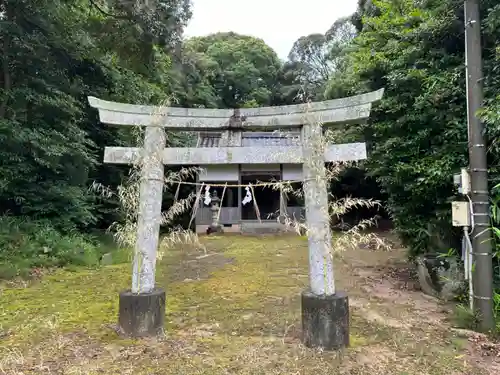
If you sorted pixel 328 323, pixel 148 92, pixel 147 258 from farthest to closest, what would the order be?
pixel 148 92
pixel 147 258
pixel 328 323

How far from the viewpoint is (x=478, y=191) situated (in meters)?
3.71

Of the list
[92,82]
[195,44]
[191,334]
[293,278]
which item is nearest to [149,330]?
[191,334]

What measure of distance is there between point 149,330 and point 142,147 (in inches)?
73.7

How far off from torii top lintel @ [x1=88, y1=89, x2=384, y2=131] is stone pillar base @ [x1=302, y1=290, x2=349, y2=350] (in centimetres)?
176

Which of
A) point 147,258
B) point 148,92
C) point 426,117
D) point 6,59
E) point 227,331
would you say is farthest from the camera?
point 148,92

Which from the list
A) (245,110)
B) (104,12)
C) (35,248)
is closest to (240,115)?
(245,110)

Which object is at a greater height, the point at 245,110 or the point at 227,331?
the point at 245,110

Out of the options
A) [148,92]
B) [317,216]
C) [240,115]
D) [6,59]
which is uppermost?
[148,92]

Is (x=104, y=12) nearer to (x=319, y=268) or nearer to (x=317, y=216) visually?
(x=317, y=216)

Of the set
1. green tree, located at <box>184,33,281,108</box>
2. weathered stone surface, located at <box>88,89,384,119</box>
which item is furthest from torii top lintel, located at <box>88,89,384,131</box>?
green tree, located at <box>184,33,281,108</box>

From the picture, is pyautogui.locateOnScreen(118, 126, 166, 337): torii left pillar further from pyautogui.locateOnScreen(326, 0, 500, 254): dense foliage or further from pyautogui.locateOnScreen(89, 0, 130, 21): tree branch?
pyautogui.locateOnScreen(89, 0, 130, 21): tree branch

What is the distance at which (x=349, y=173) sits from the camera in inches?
605

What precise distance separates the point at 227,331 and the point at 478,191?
9.55 feet

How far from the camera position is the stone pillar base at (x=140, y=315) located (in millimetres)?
3611
